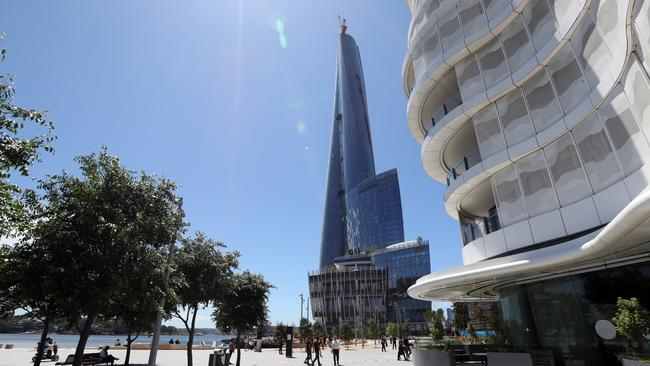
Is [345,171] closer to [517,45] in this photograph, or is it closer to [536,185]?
[517,45]

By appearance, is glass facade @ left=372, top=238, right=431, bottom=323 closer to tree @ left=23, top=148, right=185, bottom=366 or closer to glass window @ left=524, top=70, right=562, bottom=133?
glass window @ left=524, top=70, right=562, bottom=133

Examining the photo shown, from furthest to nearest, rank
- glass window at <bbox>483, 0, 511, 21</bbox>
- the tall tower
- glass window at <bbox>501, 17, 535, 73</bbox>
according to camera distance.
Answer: the tall tower
glass window at <bbox>483, 0, 511, 21</bbox>
glass window at <bbox>501, 17, 535, 73</bbox>

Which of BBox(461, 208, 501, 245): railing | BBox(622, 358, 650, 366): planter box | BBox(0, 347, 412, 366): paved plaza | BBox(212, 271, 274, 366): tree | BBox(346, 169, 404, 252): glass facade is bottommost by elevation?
BBox(0, 347, 412, 366): paved plaza

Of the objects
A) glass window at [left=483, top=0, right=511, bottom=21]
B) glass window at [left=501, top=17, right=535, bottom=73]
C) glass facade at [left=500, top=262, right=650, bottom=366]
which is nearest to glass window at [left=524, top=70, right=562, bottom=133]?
glass window at [left=501, top=17, right=535, bottom=73]

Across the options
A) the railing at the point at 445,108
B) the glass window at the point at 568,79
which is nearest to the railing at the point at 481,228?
the glass window at the point at 568,79

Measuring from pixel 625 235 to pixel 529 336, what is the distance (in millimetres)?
8571

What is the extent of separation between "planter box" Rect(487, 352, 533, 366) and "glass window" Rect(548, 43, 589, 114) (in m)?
10.3

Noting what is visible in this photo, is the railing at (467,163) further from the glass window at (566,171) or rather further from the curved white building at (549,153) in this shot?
the glass window at (566,171)

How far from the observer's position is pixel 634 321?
34.3 ft

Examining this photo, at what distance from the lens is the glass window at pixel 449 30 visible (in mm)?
21344

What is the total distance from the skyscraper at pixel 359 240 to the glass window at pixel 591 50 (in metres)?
113

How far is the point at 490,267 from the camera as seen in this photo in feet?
49.6

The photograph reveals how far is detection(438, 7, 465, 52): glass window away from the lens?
70.0 feet

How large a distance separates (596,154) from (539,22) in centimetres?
759
